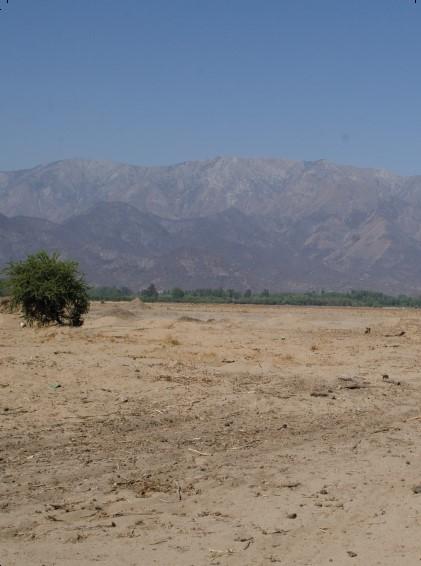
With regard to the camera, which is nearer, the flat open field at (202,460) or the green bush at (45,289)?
the flat open field at (202,460)

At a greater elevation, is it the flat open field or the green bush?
the green bush

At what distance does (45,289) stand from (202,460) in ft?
62.8

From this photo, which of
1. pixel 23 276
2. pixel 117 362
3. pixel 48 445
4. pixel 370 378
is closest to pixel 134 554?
pixel 48 445

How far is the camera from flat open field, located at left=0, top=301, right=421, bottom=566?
8.02 meters

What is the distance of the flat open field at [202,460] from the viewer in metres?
8.02

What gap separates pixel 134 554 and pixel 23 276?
2264 cm

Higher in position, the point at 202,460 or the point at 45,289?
the point at 45,289

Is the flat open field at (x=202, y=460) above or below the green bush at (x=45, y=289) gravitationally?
below

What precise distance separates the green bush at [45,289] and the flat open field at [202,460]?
9.41m

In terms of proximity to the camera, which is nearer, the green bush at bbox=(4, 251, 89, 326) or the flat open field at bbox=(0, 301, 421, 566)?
the flat open field at bbox=(0, 301, 421, 566)

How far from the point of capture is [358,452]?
11.7 m

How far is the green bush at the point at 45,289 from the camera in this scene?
95.8 feet

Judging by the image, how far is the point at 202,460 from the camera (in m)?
10.9

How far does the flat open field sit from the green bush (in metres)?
9.41
